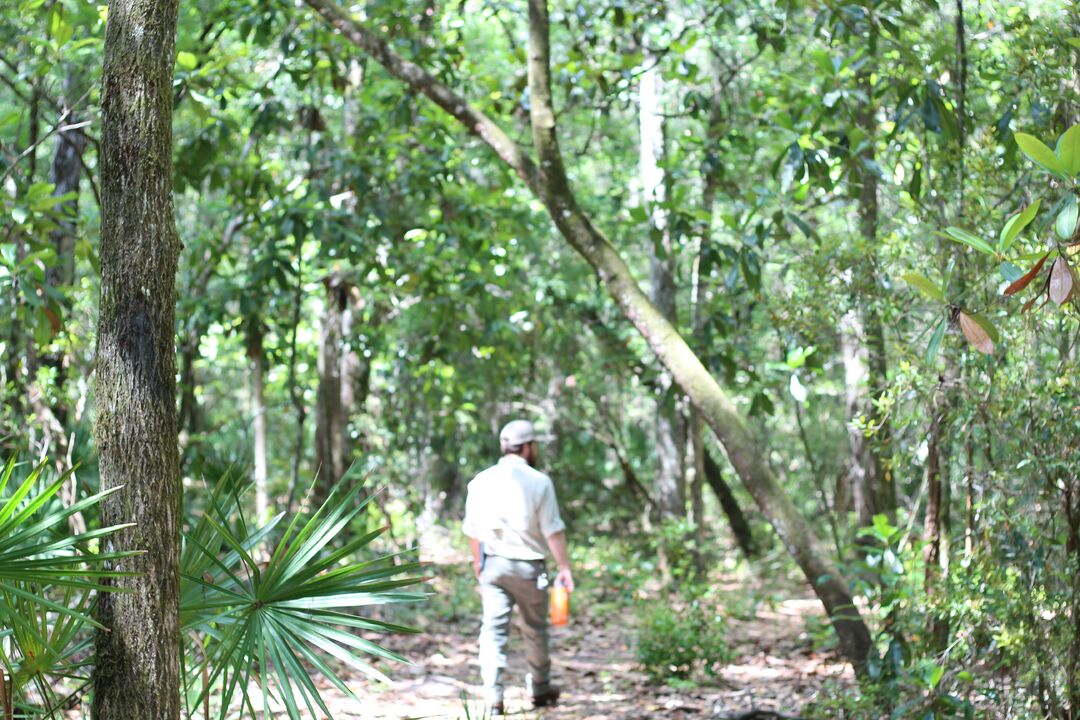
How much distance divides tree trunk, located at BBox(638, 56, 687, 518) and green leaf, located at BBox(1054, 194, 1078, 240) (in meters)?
6.19

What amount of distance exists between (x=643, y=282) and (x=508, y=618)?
10.4 meters

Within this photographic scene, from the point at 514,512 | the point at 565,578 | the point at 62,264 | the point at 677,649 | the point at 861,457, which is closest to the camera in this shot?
the point at 514,512

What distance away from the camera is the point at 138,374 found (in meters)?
3.41

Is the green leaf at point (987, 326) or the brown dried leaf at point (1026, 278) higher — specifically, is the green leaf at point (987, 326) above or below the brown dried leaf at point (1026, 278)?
below

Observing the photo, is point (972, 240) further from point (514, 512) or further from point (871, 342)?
point (514, 512)

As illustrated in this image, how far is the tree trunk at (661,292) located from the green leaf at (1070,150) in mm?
6245

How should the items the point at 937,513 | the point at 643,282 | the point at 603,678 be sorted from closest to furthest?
the point at 937,513
the point at 603,678
the point at 643,282

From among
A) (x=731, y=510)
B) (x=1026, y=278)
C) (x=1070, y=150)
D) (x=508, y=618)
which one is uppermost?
(x=1070, y=150)

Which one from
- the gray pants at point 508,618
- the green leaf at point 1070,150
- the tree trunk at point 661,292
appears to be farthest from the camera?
the tree trunk at point 661,292

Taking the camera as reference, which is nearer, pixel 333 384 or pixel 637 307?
pixel 637 307

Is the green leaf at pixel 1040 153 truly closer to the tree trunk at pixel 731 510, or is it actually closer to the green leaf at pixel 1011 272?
the green leaf at pixel 1011 272

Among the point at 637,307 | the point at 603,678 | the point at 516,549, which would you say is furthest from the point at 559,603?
the point at 637,307

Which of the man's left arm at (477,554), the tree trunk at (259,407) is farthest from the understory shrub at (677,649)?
the tree trunk at (259,407)

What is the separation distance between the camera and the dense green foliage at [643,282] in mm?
4559
